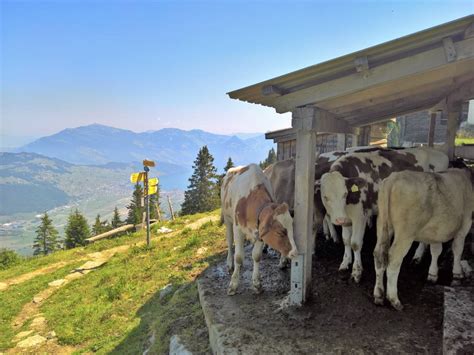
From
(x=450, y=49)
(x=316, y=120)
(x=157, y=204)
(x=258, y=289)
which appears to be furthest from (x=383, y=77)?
(x=157, y=204)

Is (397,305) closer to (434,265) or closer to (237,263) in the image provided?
(434,265)

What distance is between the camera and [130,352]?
632cm

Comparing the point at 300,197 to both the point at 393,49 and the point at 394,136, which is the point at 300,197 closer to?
the point at 393,49

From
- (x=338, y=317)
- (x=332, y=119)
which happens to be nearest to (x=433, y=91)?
(x=332, y=119)

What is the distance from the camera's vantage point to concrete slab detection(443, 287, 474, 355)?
340 cm

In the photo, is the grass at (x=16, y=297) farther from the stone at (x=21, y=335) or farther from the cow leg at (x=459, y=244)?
the cow leg at (x=459, y=244)

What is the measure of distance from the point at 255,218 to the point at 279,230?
2.00 feet

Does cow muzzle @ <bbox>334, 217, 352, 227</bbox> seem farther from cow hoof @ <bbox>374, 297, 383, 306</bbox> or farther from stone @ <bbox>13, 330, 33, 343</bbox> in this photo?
stone @ <bbox>13, 330, 33, 343</bbox>

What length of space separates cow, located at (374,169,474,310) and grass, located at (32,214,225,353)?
2.97m

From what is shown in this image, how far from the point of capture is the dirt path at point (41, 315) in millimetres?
8083

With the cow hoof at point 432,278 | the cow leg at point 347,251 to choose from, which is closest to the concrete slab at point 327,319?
the cow hoof at point 432,278

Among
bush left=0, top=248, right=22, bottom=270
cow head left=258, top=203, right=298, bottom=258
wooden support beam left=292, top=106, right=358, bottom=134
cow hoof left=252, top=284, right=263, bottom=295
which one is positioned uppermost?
wooden support beam left=292, top=106, right=358, bottom=134

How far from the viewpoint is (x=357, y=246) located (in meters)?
6.01

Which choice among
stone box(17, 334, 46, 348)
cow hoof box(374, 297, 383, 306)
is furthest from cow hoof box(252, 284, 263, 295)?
stone box(17, 334, 46, 348)
